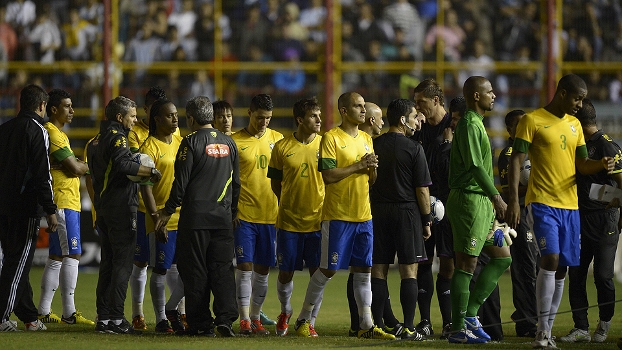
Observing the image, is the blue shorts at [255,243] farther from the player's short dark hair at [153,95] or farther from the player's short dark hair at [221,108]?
the player's short dark hair at [153,95]

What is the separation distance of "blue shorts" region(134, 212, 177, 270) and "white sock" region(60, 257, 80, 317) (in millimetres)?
Answer: 1025

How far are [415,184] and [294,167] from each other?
1.27 meters

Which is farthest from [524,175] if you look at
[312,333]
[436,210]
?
[312,333]

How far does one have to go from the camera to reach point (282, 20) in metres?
19.3

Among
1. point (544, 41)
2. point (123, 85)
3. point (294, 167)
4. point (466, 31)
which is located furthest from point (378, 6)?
point (294, 167)

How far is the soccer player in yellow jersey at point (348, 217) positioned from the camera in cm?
930

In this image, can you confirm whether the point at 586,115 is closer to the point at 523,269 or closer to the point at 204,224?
the point at 523,269

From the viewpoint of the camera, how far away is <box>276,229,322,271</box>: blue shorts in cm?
998

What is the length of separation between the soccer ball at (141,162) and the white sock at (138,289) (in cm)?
115

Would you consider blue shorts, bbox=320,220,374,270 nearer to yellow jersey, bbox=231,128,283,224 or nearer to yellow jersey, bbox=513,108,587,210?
yellow jersey, bbox=231,128,283,224

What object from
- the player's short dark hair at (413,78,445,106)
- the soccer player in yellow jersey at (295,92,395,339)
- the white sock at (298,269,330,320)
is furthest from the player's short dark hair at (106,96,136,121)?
the player's short dark hair at (413,78,445,106)

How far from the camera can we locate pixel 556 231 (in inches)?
332

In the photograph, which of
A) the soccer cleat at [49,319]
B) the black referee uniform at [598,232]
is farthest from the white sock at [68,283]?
the black referee uniform at [598,232]

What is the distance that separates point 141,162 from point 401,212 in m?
2.41
